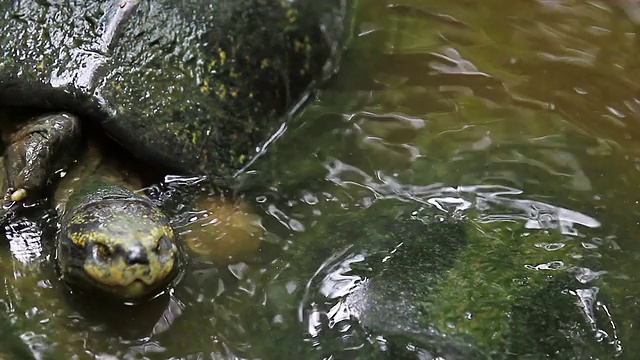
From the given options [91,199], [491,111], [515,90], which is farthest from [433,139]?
[91,199]

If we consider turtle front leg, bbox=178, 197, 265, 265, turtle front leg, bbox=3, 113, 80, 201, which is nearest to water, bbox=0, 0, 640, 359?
turtle front leg, bbox=178, 197, 265, 265

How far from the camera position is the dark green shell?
6.72 feet

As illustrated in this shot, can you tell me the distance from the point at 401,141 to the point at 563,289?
32.0 inches

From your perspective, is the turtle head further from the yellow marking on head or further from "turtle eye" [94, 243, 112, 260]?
the yellow marking on head

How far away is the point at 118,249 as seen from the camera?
170 centimetres

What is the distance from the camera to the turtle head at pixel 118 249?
1704 millimetres

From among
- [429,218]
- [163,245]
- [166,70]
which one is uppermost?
[166,70]

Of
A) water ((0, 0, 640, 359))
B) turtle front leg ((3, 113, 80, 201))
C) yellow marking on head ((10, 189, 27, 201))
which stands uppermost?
turtle front leg ((3, 113, 80, 201))

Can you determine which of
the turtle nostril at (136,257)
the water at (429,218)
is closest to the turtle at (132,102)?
the turtle nostril at (136,257)

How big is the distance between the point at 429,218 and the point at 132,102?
38.6 inches

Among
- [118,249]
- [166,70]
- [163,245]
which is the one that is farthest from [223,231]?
[166,70]

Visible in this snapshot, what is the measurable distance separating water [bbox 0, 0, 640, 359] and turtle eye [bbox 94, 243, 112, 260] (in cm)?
17

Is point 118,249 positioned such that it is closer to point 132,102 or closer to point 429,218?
point 132,102

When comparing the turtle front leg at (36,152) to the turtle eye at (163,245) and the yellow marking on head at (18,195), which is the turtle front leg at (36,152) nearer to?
the yellow marking on head at (18,195)
